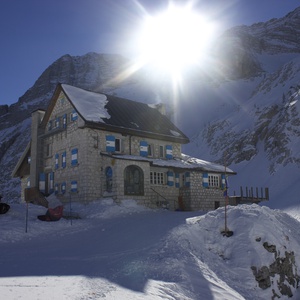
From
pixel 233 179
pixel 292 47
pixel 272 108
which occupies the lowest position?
pixel 233 179

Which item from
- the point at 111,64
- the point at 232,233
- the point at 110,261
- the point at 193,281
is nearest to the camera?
the point at 193,281

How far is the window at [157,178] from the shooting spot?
26972mm

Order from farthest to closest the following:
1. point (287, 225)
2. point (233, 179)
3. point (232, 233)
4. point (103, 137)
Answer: point (233, 179) → point (103, 137) → point (287, 225) → point (232, 233)

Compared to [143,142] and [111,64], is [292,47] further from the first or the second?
[143,142]

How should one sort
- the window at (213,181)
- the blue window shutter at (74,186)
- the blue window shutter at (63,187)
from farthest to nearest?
1. the window at (213,181)
2. the blue window shutter at (63,187)
3. the blue window shutter at (74,186)

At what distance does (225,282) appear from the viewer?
37.2 feet

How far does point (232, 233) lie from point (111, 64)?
14816 cm

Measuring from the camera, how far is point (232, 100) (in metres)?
88.0

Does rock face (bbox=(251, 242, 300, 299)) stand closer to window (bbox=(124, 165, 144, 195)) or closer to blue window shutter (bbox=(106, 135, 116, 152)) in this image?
window (bbox=(124, 165, 144, 195))

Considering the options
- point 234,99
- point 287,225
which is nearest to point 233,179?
point 287,225

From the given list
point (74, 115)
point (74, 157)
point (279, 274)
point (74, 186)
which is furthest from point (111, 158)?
point (279, 274)

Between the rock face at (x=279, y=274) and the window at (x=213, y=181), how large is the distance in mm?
14913

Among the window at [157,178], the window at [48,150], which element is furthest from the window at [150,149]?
the window at [48,150]

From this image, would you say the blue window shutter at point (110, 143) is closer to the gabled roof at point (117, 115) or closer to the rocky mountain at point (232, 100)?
the gabled roof at point (117, 115)
